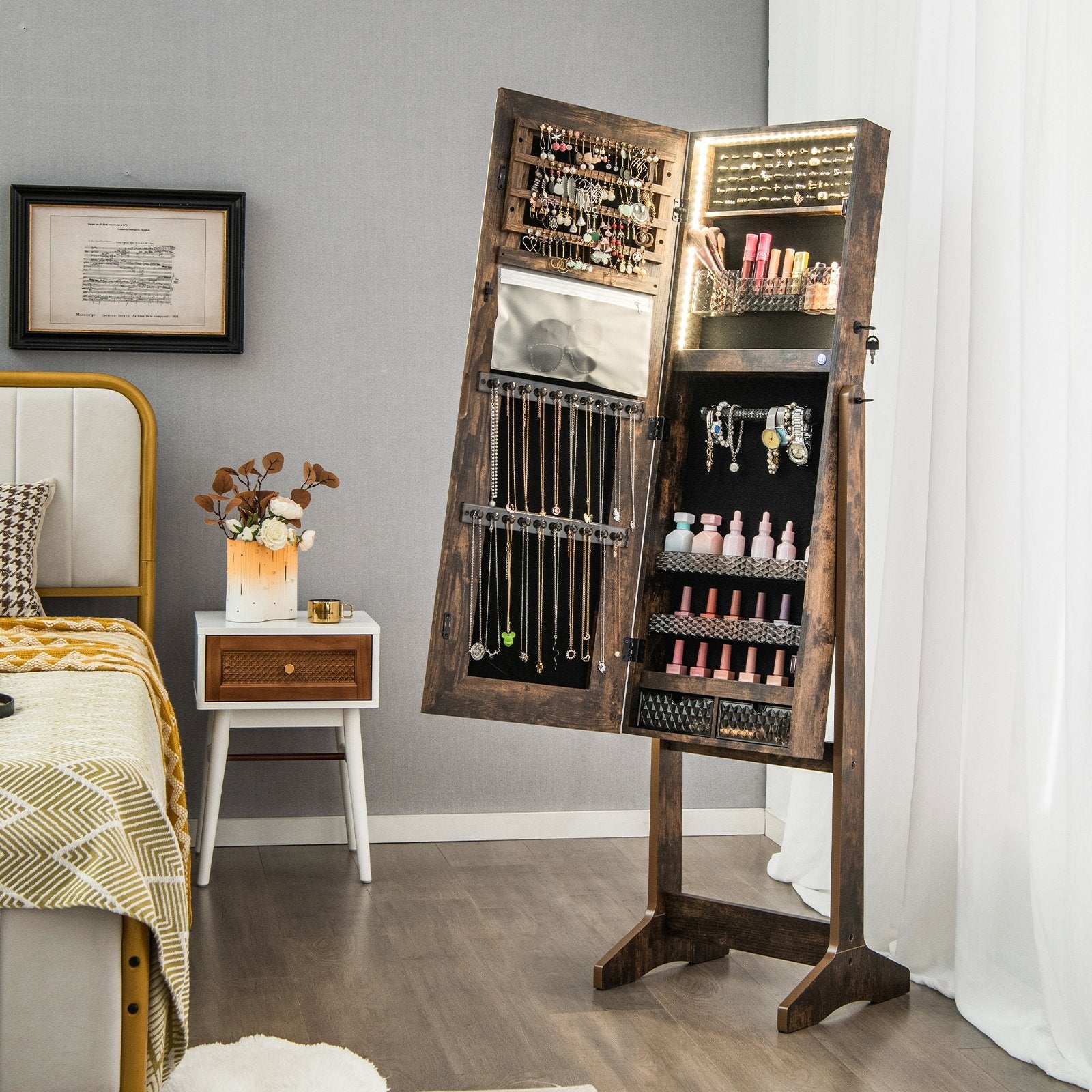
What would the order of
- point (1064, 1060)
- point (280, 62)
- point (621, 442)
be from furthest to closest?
point (280, 62) < point (621, 442) < point (1064, 1060)

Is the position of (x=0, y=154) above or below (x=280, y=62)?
below

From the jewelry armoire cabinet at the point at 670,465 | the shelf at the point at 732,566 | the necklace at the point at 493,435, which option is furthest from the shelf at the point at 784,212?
the shelf at the point at 732,566

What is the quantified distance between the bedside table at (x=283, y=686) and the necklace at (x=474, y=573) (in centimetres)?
83

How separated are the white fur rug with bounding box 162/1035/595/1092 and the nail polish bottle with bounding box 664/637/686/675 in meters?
0.86

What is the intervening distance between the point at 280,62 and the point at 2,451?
138 centimetres

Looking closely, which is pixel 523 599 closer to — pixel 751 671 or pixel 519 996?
pixel 751 671

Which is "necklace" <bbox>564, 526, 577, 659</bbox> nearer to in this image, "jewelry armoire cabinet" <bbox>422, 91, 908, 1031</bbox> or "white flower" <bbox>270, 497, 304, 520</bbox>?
"jewelry armoire cabinet" <bbox>422, 91, 908, 1031</bbox>

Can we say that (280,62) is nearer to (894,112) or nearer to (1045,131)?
(894,112)

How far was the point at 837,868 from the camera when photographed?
2549mm

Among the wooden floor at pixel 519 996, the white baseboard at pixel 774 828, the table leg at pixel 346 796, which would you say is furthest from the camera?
the white baseboard at pixel 774 828

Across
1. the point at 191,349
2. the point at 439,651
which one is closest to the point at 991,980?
the point at 439,651

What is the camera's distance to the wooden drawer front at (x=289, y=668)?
3.29 metres

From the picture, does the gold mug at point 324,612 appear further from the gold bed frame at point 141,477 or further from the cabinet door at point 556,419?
the cabinet door at point 556,419

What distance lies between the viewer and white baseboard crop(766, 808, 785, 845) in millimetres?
3850
